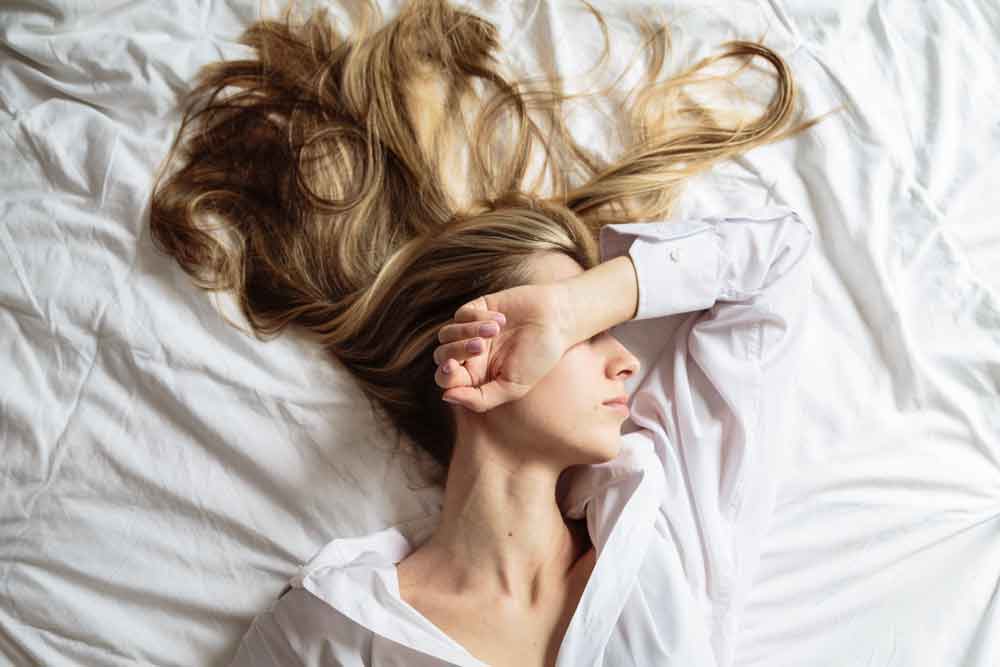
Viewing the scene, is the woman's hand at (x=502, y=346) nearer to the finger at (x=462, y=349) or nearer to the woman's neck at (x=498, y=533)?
the finger at (x=462, y=349)

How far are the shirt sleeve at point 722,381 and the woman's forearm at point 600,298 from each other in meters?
0.02

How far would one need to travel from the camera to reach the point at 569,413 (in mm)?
1132

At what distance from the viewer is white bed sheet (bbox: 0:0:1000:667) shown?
1.25m

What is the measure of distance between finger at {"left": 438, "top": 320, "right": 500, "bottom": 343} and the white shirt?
25 centimetres

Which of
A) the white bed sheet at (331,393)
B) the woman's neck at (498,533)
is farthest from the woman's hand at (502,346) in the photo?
the white bed sheet at (331,393)

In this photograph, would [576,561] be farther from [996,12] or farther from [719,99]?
[996,12]

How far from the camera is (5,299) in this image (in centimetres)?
134

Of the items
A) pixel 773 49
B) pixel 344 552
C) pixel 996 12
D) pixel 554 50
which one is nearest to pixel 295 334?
pixel 344 552

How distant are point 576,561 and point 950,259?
641mm

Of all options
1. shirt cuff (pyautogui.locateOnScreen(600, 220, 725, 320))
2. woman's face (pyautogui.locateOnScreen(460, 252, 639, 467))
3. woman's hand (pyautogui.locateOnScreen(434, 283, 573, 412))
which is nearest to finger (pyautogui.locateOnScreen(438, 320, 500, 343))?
woman's hand (pyautogui.locateOnScreen(434, 283, 573, 412))

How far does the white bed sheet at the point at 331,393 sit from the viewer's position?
1249 millimetres

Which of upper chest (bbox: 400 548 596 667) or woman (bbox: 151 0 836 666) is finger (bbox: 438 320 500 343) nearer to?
woman (bbox: 151 0 836 666)

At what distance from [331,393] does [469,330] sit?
0.32 meters

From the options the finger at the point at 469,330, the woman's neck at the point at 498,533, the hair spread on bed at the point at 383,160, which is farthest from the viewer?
the hair spread on bed at the point at 383,160
